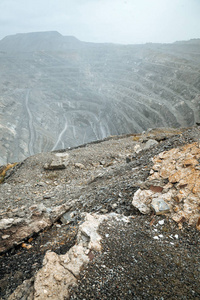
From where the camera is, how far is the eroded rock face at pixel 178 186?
534cm

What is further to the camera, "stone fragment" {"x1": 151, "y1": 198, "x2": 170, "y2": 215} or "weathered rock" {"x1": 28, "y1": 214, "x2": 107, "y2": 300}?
"stone fragment" {"x1": 151, "y1": 198, "x2": 170, "y2": 215}

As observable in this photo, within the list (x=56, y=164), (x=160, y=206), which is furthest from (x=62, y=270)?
(x=56, y=164)

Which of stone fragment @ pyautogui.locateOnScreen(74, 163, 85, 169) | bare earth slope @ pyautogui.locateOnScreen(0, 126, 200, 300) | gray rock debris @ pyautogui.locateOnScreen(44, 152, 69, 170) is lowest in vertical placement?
stone fragment @ pyautogui.locateOnScreen(74, 163, 85, 169)

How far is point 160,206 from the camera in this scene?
217 inches

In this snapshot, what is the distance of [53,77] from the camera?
9431cm

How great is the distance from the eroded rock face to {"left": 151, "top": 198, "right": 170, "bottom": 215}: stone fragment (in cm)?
11

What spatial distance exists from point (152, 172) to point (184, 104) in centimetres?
4491

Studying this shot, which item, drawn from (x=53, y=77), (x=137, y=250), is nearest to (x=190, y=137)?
(x=137, y=250)

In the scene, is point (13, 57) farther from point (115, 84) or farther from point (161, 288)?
point (161, 288)

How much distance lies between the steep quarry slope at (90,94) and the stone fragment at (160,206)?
39.8m

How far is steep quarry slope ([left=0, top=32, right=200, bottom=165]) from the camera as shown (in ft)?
160

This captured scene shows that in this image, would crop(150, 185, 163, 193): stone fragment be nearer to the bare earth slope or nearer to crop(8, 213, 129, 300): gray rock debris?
the bare earth slope

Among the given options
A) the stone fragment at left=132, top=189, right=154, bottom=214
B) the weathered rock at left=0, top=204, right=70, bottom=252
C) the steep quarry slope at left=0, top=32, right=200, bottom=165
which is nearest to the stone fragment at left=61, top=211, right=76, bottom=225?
the weathered rock at left=0, top=204, right=70, bottom=252

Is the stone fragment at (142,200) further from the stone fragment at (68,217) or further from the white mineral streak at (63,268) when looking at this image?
the stone fragment at (68,217)
